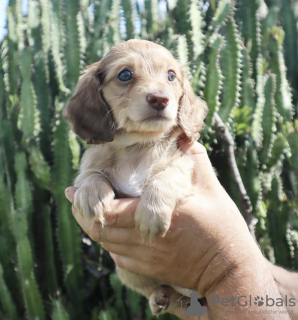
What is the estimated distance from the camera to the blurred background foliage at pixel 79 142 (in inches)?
141

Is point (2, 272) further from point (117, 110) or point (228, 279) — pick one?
point (228, 279)

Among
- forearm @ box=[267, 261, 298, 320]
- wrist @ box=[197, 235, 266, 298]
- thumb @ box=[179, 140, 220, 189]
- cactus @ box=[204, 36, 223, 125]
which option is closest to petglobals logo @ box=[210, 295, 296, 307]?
wrist @ box=[197, 235, 266, 298]

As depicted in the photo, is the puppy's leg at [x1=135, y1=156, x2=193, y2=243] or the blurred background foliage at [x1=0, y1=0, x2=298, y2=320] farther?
the blurred background foliage at [x1=0, y1=0, x2=298, y2=320]

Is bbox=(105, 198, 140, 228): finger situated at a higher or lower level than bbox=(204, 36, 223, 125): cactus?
lower

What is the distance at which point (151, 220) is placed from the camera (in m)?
2.16

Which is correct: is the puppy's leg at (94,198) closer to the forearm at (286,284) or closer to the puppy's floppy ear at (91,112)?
the puppy's floppy ear at (91,112)

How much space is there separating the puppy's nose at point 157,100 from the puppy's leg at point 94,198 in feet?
1.57

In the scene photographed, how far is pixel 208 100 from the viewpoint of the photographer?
3.49 m

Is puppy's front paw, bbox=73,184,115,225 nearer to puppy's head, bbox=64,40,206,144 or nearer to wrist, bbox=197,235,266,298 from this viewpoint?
puppy's head, bbox=64,40,206,144

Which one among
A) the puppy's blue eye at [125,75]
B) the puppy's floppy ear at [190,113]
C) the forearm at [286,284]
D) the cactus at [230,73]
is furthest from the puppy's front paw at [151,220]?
the cactus at [230,73]

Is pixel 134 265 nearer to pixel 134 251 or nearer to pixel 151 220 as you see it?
pixel 134 251

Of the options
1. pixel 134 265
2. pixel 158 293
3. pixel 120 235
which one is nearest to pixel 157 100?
pixel 120 235

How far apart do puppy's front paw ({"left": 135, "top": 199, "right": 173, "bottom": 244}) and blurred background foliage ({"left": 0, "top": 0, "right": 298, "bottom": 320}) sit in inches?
56.0

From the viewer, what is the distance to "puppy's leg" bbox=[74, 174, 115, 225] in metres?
2.27
